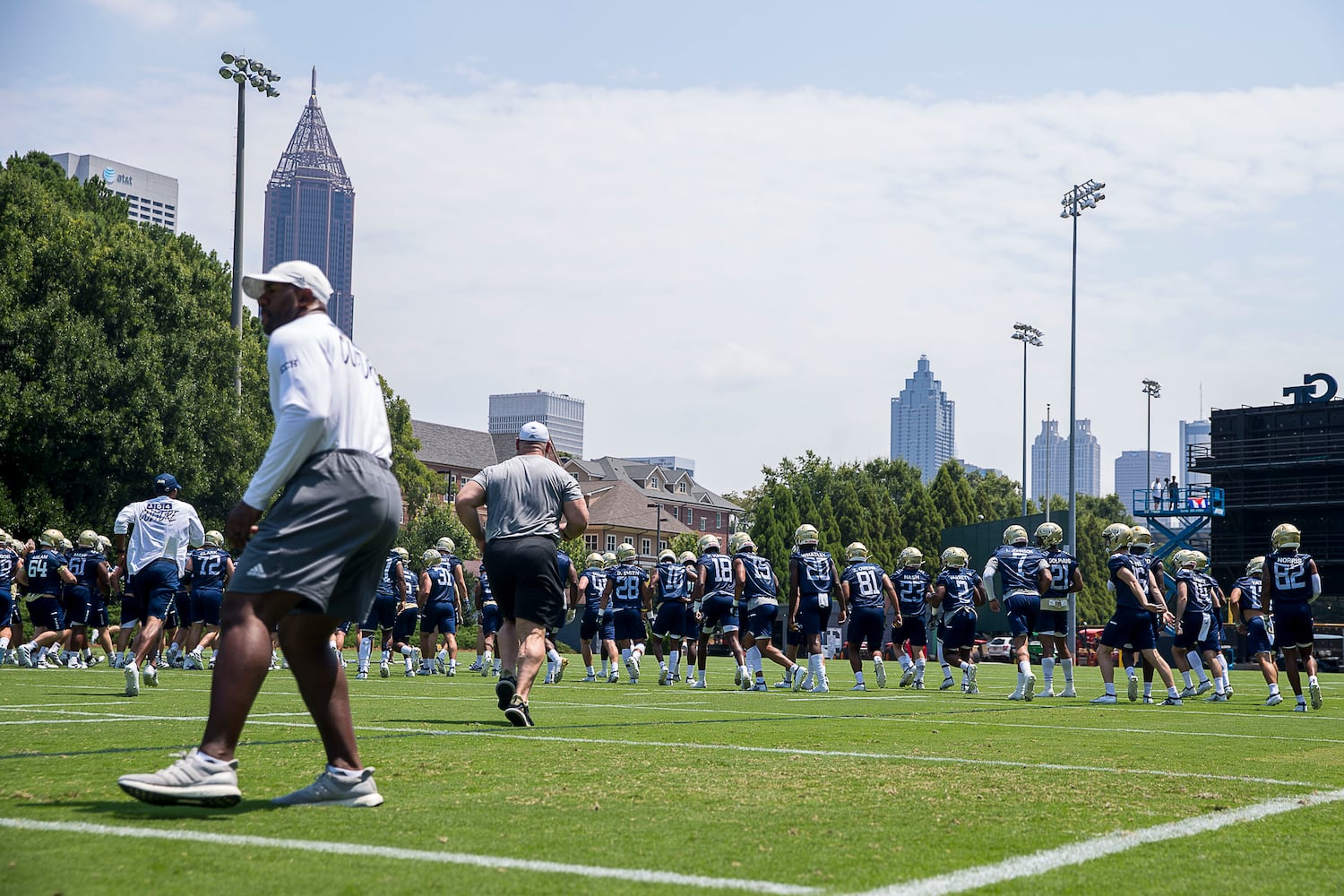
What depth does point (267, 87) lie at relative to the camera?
44.1 meters

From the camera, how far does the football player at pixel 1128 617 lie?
1672 cm

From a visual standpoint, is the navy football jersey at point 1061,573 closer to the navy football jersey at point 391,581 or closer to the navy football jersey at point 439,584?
the navy football jersey at point 439,584

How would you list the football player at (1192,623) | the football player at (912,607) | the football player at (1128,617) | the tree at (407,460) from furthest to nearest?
the tree at (407,460), the football player at (912,607), the football player at (1192,623), the football player at (1128,617)

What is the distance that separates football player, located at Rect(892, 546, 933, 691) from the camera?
20422 mm

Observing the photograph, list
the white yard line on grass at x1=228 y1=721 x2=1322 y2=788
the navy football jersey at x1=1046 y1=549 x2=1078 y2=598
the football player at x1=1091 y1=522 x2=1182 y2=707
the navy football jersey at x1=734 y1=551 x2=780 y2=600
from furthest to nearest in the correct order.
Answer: the navy football jersey at x1=734 y1=551 x2=780 y2=600, the navy football jersey at x1=1046 y1=549 x2=1078 y2=598, the football player at x1=1091 y1=522 x2=1182 y2=707, the white yard line on grass at x1=228 y1=721 x2=1322 y2=788

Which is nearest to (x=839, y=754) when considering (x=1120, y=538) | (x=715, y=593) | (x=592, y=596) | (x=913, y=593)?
(x=1120, y=538)

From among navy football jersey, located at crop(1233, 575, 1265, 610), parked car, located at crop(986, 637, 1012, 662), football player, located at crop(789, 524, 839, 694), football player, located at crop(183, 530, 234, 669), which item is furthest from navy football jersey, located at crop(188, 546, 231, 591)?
parked car, located at crop(986, 637, 1012, 662)

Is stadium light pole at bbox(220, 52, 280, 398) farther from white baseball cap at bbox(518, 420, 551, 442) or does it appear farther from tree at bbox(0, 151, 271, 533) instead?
white baseball cap at bbox(518, 420, 551, 442)

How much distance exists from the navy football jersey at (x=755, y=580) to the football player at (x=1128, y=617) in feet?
15.0

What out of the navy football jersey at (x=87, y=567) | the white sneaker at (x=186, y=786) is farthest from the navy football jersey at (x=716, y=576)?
the white sneaker at (x=186, y=786)

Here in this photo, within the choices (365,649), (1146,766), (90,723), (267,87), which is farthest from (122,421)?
(1146,766)

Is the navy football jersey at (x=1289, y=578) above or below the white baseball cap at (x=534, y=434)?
below

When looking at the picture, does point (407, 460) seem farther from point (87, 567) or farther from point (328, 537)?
point (328, 537)

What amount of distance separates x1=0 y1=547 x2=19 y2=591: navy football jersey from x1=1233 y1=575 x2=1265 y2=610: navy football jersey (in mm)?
17130
